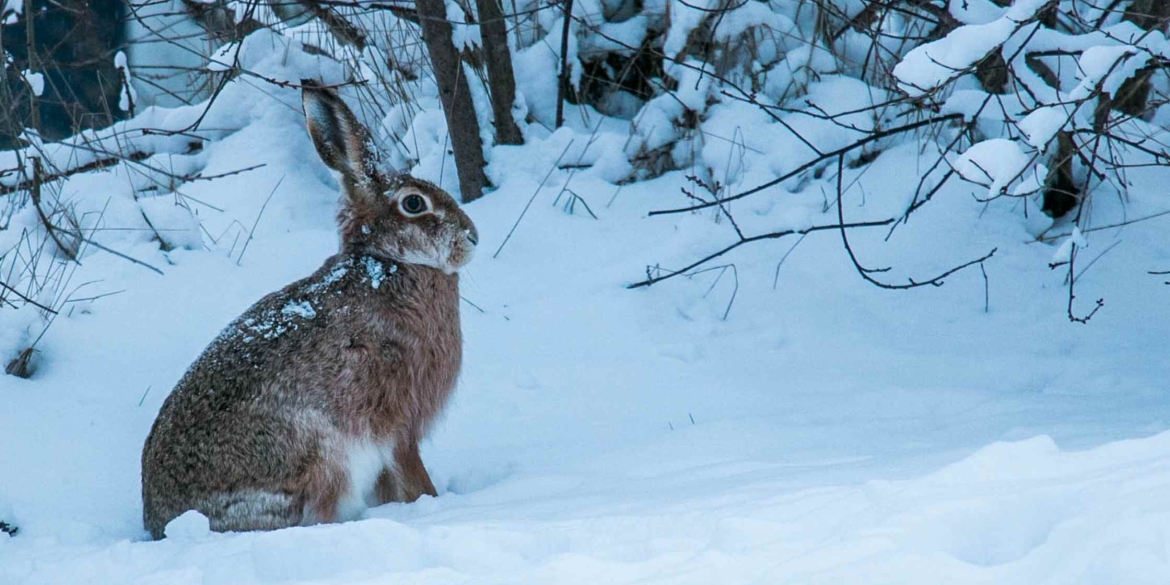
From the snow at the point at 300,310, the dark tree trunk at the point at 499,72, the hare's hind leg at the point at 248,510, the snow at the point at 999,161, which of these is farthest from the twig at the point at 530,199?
the snow at the point at 999,161

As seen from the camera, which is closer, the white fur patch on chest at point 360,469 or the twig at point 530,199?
the white fur patch on chest at point 360,469

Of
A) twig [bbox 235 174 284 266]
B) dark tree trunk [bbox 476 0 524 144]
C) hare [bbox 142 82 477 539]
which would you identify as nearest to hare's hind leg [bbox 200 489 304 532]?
hare [bbox 142 82 477 539]

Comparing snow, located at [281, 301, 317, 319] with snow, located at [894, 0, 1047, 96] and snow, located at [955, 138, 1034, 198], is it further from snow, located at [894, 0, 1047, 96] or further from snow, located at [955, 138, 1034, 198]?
snow, located at [955, 138, 1034, 198]

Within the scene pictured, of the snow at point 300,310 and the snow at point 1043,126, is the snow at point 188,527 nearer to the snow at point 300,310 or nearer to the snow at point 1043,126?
the snow at point 300,310

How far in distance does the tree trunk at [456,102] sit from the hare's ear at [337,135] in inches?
74.4

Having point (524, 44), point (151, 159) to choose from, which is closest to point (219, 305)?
point (151, 159)

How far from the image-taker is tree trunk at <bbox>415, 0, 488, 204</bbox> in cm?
564

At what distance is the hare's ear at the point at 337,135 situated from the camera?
12.2 feet

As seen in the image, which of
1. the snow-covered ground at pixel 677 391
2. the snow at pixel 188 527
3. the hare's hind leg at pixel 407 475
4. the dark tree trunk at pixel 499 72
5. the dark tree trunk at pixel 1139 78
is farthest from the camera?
the dark tree trunk at pixel 499 72

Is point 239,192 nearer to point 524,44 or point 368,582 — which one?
point 524,44

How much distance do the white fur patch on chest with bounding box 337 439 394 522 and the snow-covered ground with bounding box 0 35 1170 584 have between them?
0.80 feet

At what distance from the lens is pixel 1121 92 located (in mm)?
5363

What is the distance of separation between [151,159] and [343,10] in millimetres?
1377

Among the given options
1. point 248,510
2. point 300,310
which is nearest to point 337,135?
point 300,310
